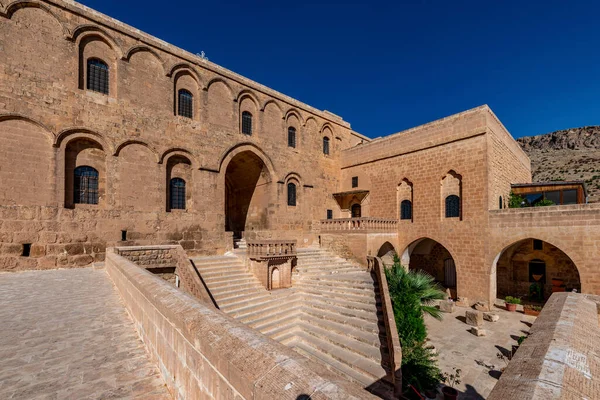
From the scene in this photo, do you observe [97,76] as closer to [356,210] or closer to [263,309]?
[263,309]

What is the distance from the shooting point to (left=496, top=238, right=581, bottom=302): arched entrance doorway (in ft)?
51.7

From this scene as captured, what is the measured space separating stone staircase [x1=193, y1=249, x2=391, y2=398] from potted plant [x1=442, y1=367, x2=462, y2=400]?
4.77 feet

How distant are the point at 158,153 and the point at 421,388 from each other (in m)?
13.0

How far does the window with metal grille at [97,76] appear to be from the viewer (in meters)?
11.8

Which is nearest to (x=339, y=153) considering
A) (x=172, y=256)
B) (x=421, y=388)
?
(x=172, y=256)

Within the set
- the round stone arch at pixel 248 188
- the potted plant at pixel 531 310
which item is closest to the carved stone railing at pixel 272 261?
the round stone arch at pixel 248 188

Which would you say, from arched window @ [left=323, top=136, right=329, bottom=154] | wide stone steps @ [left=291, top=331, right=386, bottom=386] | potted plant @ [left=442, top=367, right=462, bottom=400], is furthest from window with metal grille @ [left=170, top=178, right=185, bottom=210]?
potted plant @ [left=442, top=367, right=462, bottom=400]

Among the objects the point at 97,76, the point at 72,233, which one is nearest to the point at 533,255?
the point at 72,233

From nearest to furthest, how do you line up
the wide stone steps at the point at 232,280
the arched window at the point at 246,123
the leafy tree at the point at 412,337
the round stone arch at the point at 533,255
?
the leafy tree at the point at 412,337
the wide stone steps at the point at 232,280
the round stone arch at the point at 533,255
the arched window at the point at 246,123

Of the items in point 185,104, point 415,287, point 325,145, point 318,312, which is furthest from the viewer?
point 325,145

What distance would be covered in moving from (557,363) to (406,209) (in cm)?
1719

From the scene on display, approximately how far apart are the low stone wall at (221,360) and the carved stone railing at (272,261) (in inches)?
303

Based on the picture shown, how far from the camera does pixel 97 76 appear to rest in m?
12.0

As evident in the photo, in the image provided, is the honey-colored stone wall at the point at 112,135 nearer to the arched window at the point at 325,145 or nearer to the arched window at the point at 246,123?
the arched window at the point at 246,123
